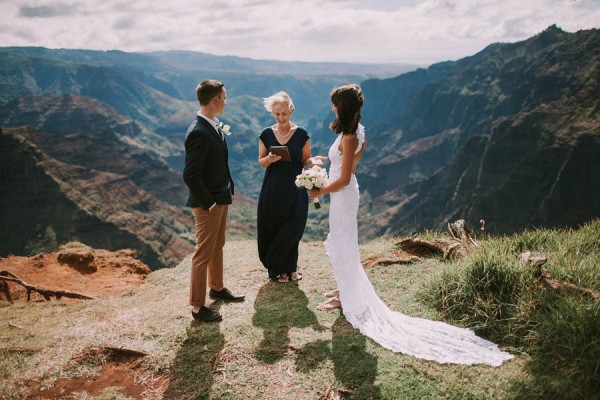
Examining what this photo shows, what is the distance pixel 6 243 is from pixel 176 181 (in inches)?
3705

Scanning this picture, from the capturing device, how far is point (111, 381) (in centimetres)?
397

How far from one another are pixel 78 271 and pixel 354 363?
9015mm

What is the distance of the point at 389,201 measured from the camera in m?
174

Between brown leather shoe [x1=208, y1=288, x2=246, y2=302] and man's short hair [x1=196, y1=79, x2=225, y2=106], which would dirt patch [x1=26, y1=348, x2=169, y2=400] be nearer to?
brown leather shoe [x1=208, y1=288, x2=246, y2=302]

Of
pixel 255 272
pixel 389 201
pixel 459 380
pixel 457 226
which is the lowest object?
pixel 389 201

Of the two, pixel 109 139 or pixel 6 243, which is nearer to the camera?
pixel 6 243

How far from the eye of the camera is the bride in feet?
13.2

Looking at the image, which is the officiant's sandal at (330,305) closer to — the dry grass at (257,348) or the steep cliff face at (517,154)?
the dry grass at (257,348)

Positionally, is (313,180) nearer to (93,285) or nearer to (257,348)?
(257,348)

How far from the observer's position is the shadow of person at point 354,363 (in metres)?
3.58

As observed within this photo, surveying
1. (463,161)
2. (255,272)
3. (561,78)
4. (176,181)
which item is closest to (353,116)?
(255,272)

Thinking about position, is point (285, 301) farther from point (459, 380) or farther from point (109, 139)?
point (109, 139)

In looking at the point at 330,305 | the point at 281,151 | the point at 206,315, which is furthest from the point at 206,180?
the point at 330,305

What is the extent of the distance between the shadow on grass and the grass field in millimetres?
13
